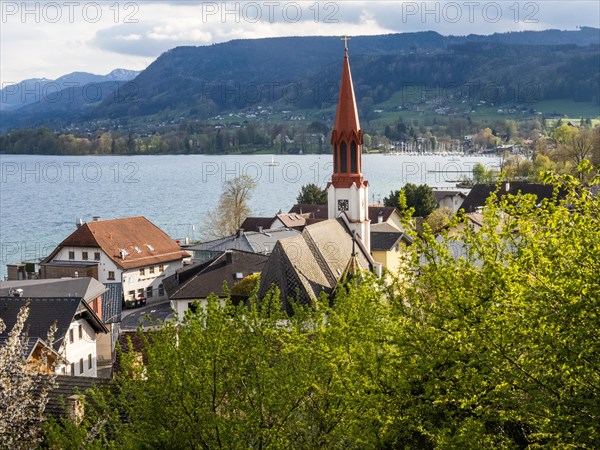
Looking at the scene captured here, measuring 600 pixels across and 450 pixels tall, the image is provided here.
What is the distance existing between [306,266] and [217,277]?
1280cm

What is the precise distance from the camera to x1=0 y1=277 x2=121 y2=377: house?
40.0m

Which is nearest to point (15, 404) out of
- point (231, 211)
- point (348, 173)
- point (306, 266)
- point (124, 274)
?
point (306, 266)

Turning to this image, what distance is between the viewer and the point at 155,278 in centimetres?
6400

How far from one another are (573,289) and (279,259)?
27192mm

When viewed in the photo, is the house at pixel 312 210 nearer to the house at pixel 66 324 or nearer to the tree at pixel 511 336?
the house at pixel 66 324

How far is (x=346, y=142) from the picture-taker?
174 ft

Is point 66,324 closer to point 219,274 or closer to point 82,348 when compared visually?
point 82,348

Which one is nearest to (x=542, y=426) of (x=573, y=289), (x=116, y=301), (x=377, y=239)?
(x=573, y=289)

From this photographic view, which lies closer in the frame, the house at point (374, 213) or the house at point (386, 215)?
the house at point (386, 215)

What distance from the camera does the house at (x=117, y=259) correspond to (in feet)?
204

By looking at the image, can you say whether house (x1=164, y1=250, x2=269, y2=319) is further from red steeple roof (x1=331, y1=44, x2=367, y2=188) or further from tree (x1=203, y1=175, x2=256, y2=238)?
tree (x1=203, y1=175, x2=256, y2=238)

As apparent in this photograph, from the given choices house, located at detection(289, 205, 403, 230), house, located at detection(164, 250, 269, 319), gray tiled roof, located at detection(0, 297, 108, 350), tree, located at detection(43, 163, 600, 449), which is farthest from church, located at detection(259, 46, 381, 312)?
house, located at detection(289, 205, 403, 230)

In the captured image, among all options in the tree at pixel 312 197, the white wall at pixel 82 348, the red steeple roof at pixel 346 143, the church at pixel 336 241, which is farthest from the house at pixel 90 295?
the tree at pixel 312 197

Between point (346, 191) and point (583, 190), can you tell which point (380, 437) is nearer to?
point (583, 190)
